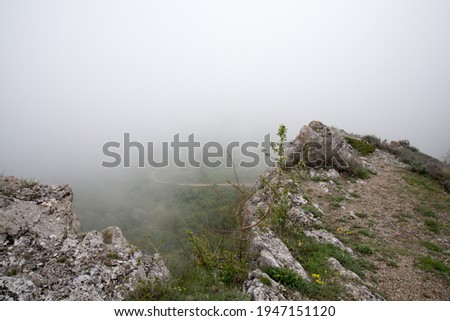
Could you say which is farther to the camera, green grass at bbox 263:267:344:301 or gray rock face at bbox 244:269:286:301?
green grass at bbox 263:267:344:301

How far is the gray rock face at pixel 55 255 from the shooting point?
5.12 metres

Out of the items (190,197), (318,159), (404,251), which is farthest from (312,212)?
(190,197)

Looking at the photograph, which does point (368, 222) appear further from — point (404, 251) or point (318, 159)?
point (318, 159)

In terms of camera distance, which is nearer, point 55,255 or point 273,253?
point 55,255

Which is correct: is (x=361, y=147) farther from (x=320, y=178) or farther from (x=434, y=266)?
(x=434, y=266)

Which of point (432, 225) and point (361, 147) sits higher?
point (361, 147)

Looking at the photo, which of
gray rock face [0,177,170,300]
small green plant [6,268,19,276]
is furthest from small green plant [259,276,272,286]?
small green plant [6,268,19,276]

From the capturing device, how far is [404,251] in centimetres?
881

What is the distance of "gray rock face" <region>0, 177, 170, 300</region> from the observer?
512cm

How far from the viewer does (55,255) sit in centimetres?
576

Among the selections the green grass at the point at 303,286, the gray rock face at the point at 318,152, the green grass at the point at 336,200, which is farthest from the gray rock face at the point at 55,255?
the gray rock face at the point at 318,152

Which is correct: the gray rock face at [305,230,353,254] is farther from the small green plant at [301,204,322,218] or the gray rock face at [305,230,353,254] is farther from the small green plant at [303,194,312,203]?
the small green plant at [303,194,312,203]

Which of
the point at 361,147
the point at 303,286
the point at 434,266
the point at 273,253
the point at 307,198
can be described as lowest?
the point at 434,266

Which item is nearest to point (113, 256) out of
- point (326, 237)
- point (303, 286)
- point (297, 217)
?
point (303, 286)
